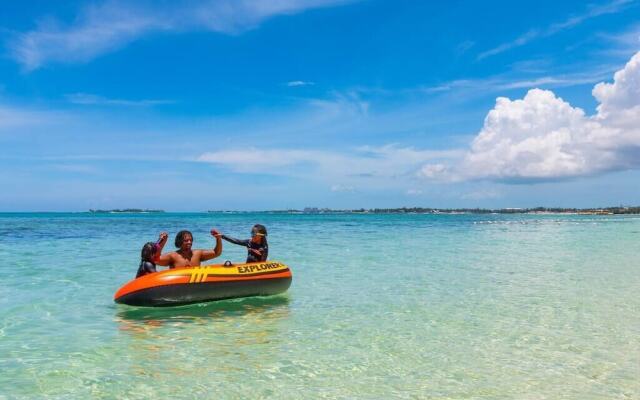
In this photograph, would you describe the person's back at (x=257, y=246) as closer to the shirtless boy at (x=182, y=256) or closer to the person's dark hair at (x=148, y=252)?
the shirtless boy at (x=182, y=256)

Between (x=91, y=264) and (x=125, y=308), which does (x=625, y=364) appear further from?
(x=91, y=264)

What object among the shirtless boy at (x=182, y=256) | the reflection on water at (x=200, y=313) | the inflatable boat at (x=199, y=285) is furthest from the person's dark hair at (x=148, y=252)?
the reflection on water at (x=200, y=313)

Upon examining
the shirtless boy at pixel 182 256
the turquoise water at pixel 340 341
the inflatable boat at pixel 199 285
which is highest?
the shirtless boy at pixel 182 256

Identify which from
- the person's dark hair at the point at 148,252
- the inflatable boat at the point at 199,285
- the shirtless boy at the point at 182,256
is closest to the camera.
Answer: the inflatable boat at the point at 199,285

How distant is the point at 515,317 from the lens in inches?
391

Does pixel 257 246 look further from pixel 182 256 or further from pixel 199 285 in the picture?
pixel 199 285

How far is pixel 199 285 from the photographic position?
35.1ft

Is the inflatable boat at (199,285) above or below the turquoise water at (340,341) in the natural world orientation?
above

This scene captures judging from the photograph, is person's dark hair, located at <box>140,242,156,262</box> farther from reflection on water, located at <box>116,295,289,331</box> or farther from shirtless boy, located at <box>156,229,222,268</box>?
reflection on water, located at <box>116,295,289,331</box>

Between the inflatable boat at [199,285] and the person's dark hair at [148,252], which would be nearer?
the inflatable boat at [199,285]

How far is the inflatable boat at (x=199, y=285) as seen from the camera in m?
10.4

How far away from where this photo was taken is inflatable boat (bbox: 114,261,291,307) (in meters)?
10.4

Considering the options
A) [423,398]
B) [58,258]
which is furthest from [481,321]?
[58,258]

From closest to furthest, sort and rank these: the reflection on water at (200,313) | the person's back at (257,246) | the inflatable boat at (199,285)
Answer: the reflection on water at (200,313), the inflatable boat at (199,285), the person's back at (257,246)
